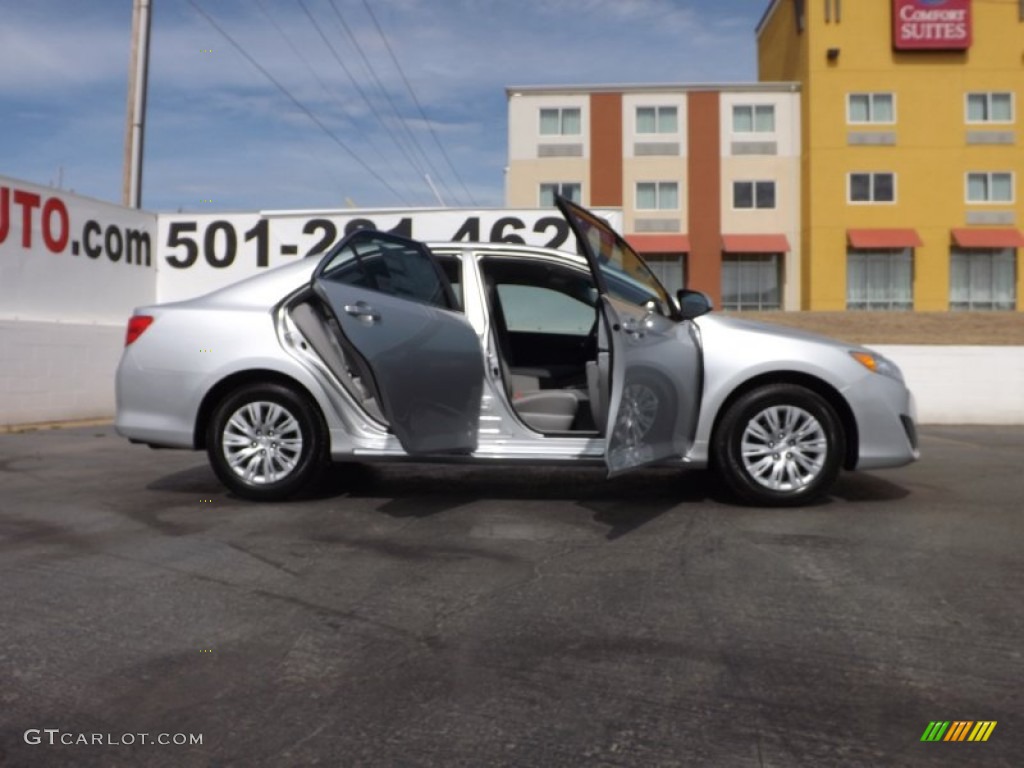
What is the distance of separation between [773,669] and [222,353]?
4.13m

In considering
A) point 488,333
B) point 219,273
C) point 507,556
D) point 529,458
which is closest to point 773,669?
point 507,556

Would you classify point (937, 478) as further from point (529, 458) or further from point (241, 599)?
point (241, 599)

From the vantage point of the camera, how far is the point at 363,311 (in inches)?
226

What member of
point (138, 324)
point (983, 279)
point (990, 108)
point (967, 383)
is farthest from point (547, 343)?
point (990, 108)

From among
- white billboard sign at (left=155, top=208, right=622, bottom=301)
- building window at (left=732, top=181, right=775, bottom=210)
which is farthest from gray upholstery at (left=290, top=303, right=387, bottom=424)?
building window at (left=732, top=181, right=775, bottom=210)

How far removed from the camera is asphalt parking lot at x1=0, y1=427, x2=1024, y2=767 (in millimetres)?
2830

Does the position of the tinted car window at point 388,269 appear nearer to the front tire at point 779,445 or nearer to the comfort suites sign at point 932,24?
the front tire at point 779,445

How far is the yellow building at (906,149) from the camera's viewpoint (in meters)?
35.8

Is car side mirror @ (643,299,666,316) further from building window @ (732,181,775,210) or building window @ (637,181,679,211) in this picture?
building window @ (732,181,775,210)

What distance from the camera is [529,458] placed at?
6.12m

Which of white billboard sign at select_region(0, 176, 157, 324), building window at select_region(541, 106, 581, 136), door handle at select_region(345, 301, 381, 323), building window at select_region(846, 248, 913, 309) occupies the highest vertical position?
building window at select_region(541, 106, 581, 136)

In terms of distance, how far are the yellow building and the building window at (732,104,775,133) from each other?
1.41m

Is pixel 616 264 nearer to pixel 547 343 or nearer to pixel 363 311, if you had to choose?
pixel 363 311

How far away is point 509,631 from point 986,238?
3654 cm
